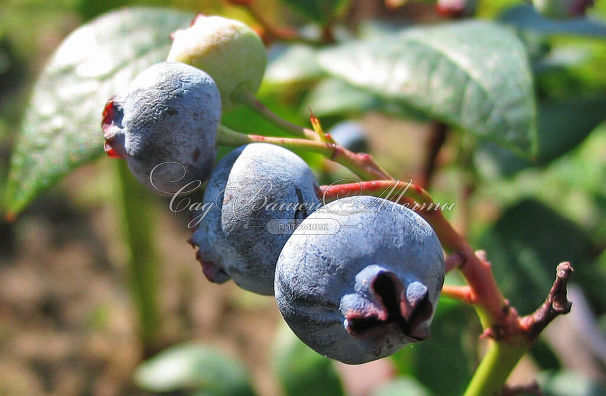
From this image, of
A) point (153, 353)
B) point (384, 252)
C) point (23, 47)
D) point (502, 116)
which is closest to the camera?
point (384, 252)

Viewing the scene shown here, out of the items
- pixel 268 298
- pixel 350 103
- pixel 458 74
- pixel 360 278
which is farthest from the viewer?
pixel 268 298

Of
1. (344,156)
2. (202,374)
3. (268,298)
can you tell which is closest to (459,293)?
(344,156)

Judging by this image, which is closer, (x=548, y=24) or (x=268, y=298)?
(x=548, y=24)

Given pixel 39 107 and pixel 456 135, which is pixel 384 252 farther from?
pixel 456 135

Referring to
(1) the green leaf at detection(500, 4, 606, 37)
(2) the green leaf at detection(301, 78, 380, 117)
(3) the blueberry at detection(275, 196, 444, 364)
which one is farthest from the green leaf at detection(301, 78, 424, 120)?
(3) the blueberry at detection(275, 196, 444, 364)

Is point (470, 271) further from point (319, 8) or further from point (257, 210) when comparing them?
point (319, 8)

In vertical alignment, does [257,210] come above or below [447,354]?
above

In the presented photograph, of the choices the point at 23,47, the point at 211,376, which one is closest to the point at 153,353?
the point at 211,376

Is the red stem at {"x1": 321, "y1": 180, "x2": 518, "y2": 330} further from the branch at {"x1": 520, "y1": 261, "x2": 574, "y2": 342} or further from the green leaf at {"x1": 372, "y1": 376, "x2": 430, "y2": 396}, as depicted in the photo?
the green leaf at {"x1": 372, "y1": 376, "x2": 430, "y2": 396}
